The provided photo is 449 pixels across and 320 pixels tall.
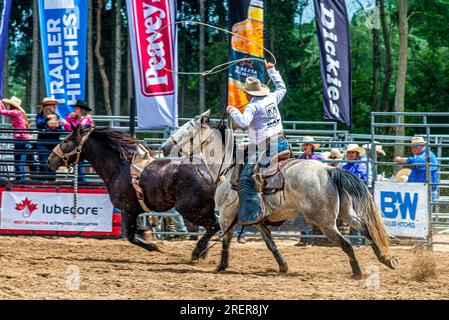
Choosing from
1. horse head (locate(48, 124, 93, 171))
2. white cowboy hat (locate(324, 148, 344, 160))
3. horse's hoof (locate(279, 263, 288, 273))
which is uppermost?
horse head (locate(48, 124, 93, 171))

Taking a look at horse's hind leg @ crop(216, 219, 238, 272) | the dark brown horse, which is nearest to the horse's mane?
the dark brown horse

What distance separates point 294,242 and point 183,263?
3.61m

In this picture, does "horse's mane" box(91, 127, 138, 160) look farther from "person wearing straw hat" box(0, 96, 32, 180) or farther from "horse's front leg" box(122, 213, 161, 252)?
"person wearing straw hat" box(0, 96, 32, 180)

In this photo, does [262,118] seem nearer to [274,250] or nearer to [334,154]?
[274,250]

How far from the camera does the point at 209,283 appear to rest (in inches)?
340

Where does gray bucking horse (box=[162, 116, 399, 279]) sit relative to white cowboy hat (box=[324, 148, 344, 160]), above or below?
below

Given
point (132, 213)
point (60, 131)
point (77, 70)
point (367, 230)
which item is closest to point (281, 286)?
point (367, 230)

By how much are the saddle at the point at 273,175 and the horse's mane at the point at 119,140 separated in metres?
2.52

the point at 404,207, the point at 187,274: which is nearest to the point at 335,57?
the point at 404,207

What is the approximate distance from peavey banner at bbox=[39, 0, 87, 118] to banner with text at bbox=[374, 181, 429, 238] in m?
6.98

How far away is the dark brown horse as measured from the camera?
11.0 meters

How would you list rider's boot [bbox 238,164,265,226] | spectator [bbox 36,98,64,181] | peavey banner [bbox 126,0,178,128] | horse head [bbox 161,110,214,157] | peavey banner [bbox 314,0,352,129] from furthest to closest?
peavey banner [bbox 314,0,352,129]
peavey banner [bbox 126,0,178,128]
spectator [bbox 36,98,64,181]
horse head [bbox 161,110,214,157]
rider's boot [bbox 238,164,265,226]
